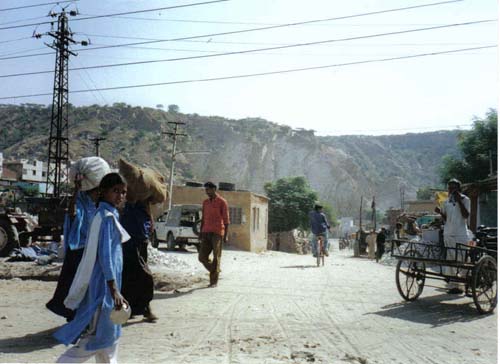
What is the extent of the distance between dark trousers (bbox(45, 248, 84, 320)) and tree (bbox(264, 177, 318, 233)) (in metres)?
54.8

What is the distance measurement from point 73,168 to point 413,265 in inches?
221

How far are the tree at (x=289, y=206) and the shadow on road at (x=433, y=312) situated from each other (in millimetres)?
51374

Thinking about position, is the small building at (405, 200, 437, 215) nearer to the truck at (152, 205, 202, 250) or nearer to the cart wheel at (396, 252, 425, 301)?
the truck at (152, 205, 202, 250)

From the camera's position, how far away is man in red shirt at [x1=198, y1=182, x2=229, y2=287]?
8.71 metres

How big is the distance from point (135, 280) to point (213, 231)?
3.43m

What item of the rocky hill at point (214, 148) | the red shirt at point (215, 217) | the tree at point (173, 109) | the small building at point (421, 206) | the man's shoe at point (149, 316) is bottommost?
the man's shoe at point (149, 316)

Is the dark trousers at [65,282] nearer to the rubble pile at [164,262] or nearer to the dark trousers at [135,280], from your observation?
the dark trousers at [135,280]

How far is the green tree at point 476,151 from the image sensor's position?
36.8m

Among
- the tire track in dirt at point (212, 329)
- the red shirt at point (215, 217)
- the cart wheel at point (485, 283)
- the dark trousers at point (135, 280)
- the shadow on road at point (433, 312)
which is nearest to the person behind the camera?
the tire track in dirt at point (212, 329)

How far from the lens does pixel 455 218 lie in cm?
779

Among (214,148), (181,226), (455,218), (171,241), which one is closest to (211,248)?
(455,218)

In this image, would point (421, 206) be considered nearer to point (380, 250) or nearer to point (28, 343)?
point (380, 250)

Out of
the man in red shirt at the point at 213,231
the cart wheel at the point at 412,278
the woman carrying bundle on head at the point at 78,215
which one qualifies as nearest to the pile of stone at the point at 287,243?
the man in red shirt at the point at 213,231

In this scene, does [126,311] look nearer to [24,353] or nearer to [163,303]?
[24,353]
